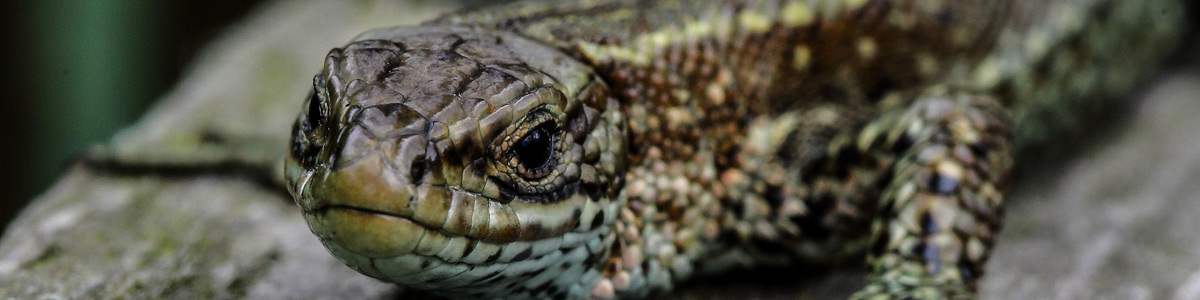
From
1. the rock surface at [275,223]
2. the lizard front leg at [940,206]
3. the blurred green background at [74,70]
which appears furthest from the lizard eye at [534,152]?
the blurred green background at [74,70]

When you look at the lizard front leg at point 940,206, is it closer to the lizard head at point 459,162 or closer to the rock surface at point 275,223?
the rock surface at point 275,223

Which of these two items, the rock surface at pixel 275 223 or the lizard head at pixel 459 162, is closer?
the lizard head at pixel 459 162

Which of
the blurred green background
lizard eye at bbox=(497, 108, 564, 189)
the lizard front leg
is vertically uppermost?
the blurred green background

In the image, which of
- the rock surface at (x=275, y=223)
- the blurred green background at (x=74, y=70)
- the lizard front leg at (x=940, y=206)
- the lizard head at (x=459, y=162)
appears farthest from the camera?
the blurred green background at (x=74, y=70)

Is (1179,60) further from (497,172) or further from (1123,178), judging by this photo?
(497,172)

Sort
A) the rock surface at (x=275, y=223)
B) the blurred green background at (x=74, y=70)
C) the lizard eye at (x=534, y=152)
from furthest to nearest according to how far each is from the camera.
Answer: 1. the blurred green background at (x=74, y=70)
2. the rock surface at (x=275, y=223)
3. the lizard eye at (x=534, y=152)

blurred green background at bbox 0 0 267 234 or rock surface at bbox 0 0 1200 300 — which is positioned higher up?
blurred green background at bbox 0 0 267 234

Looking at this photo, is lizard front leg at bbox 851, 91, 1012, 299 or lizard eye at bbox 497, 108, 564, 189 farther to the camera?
lizard front leg at bbox 851, 91, 1012, 299

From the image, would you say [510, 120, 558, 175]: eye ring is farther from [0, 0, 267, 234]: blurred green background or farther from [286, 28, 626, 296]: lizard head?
[0, 0, 267, 234]: blurred green background

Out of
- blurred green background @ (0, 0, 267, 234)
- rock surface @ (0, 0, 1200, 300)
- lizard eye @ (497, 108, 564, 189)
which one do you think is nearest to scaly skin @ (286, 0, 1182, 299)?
lizard eye @ (497, 108, 564, 189)
